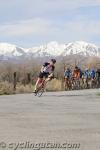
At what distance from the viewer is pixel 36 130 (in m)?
13.0

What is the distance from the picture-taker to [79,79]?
38969 mm

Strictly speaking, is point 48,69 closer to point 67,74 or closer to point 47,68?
point 47,68

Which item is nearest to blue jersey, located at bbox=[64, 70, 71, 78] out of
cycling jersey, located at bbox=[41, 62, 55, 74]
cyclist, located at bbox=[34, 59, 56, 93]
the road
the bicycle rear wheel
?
the bicycle rear wheel

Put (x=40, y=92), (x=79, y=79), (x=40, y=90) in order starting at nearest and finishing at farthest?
(x=40, y=90)
(x=40, y=92)
(x=79, y=79)

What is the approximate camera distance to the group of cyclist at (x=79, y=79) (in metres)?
Result: 38.3

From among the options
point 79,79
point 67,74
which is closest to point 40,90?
point 67,74

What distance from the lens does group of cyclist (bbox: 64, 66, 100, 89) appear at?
126 ft

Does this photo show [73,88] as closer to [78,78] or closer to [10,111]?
[78,78]

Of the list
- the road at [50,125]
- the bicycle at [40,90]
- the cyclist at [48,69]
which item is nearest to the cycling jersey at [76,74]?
the bicycle at [40,90]

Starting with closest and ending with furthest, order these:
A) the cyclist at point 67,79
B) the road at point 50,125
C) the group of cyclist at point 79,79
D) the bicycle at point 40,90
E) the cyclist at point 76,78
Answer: the road at point 50,125, the bicycle at point 40,90, the cyclist at point 67,79, the group of cyclist at point 79,79, the cyclist at point 76,78

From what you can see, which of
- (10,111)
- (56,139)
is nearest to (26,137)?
(56,139)

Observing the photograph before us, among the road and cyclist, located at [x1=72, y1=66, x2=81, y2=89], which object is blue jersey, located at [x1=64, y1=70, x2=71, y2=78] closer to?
cyclist, located at [x1=72, y1=66, x2=81, y2=89]

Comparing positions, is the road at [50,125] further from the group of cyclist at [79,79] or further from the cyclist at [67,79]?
the group of cyclist at [79,79]

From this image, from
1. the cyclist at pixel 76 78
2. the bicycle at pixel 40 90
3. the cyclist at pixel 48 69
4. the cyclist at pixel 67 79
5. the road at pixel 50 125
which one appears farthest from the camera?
the cyclist at pixel 76 78
